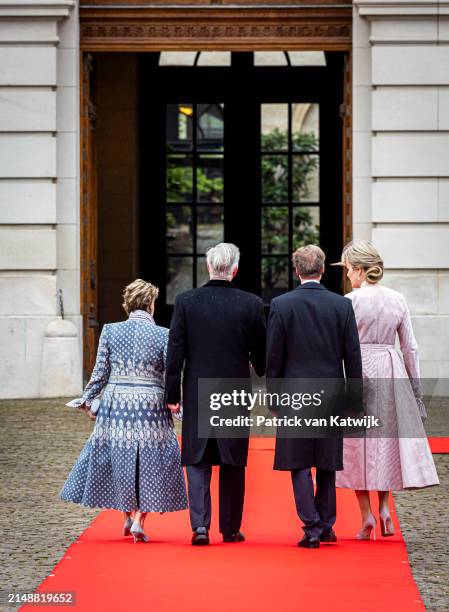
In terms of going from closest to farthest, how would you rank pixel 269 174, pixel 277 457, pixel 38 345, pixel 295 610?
pixel 295 610 < pixel 277 457 < pixel 38 345 < pixel 269 174

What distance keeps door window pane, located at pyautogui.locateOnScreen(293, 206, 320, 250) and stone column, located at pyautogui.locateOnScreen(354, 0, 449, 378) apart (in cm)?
656

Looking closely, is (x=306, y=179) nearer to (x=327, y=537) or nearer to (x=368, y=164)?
(x=368, y=164)

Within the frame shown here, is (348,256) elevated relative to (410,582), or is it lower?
elevated

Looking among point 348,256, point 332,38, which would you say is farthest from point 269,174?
point 348,256

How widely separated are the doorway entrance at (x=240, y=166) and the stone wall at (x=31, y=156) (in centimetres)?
692

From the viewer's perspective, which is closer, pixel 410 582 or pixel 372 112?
pixel 410 582

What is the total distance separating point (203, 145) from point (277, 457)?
1643 cm

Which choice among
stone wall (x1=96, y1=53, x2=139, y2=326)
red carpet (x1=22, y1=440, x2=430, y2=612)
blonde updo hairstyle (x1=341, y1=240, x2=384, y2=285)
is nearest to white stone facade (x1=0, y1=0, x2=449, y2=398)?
stone wall (x1=96, y1=53, x2=139, y2=326)

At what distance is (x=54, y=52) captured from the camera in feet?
55.4

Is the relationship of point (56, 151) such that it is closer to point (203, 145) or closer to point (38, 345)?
point (38, 345)

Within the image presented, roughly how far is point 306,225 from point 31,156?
25.2 ft

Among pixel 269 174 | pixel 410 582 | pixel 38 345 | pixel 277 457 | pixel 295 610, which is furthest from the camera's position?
pixel 269 174

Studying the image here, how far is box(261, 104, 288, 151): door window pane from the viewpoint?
2339 centimetres

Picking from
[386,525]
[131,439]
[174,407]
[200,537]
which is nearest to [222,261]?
[174,407]
